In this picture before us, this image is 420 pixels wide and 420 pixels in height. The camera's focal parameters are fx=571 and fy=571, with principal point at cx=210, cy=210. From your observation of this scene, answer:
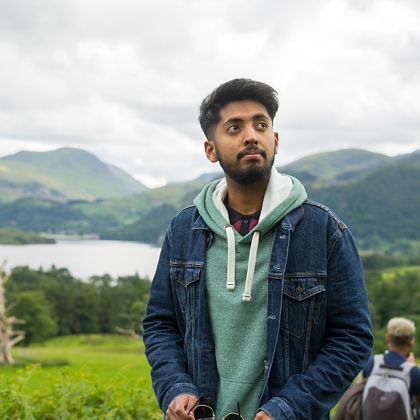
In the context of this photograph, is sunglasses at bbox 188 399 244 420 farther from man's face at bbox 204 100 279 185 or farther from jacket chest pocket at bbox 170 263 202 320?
man's face at bbox 204 100 279 185

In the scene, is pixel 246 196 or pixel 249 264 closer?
pixel 249 264

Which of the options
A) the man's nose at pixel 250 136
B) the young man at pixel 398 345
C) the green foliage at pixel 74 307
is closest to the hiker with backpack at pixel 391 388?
the young man at pixel 398 345

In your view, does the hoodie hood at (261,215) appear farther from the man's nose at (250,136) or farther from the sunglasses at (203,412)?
the sunglasses at (203,412)

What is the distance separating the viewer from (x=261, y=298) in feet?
7.81

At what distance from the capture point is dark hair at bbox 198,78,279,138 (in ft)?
8.33

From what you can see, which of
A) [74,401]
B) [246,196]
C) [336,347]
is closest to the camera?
[336,347]

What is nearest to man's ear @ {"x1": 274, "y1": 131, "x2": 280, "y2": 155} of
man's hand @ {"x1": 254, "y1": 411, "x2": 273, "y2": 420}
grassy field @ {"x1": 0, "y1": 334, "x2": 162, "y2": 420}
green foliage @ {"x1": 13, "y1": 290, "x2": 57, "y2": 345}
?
man's hand @ {"x1": 254, "y1": 411, "x2": 273, "y2": 420}

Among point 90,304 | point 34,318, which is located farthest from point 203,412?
point 90,304

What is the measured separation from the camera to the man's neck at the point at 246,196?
256cm

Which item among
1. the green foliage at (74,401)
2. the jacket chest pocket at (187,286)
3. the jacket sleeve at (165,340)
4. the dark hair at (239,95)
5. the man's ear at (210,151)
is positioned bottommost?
the green foliage at (74,401)

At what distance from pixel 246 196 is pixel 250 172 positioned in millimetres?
162

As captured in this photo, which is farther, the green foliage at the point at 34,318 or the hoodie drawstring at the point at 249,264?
the green foliage at the point at 34,318

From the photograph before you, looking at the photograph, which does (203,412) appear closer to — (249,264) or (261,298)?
(261,298)

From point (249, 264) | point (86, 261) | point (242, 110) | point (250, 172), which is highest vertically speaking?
point (86, 261)
